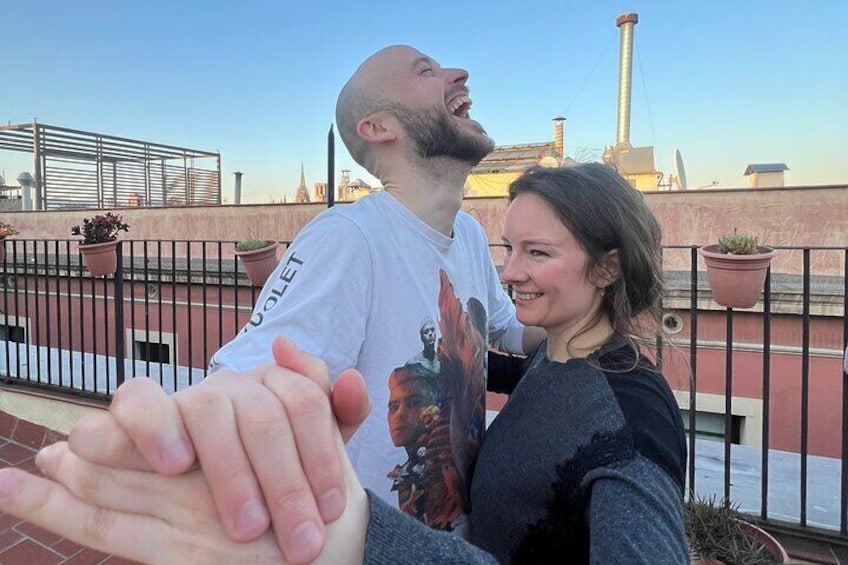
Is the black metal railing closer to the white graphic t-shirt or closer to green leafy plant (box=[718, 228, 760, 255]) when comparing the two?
green leafy plant (box=[718, 228, 760, 255])

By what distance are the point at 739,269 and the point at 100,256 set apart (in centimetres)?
465

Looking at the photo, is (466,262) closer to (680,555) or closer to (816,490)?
(680,555)

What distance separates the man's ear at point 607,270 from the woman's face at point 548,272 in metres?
0.02

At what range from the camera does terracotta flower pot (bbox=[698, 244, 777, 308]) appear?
278 cm

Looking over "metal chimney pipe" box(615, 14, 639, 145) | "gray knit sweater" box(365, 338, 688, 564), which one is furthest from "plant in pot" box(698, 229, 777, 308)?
"metal chimney pipe" box(615, 14, 639, 145)

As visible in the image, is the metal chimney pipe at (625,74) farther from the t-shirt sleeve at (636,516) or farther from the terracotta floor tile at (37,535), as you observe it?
the t-shirt sleeve at (636,516)

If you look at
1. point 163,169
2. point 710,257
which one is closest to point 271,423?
point 710,257

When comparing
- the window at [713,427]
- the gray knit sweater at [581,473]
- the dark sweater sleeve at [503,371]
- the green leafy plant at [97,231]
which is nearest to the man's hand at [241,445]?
the gray knit sweater at [581,473]

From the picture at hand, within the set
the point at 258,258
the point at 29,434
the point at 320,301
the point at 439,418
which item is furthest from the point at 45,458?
the point at 29,434

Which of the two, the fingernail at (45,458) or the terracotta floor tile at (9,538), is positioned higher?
the fingernail at (45,458)

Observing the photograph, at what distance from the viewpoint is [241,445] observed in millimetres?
384

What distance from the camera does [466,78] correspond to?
50.1 inches

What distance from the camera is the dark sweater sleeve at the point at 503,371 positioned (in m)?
1.50

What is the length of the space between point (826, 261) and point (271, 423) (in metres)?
7.34
